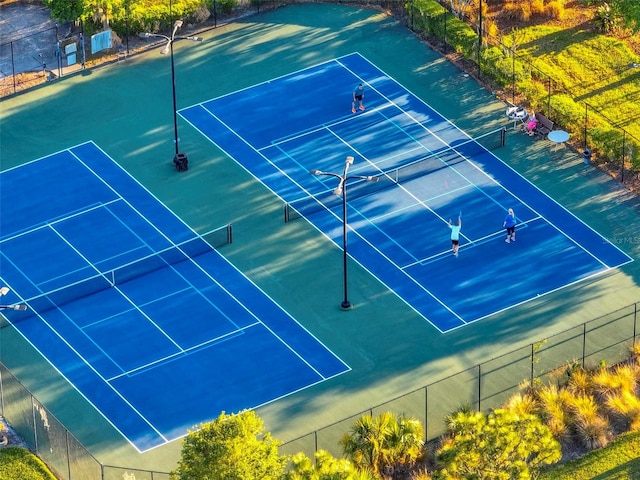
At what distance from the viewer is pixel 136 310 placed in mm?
82188

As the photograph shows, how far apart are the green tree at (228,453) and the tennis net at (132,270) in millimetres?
16852

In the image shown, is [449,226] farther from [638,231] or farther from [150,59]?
[150,59]

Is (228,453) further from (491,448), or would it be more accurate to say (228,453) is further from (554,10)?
(554,10)

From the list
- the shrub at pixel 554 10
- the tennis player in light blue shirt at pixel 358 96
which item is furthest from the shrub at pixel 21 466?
the shrub at pixel 554 10

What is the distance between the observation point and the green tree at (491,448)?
6794cm

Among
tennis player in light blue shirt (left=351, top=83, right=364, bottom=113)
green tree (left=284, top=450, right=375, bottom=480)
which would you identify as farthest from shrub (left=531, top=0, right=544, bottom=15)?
green tree (left=284, top=450, right=375, bottom=480)

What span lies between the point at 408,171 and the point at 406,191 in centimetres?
128

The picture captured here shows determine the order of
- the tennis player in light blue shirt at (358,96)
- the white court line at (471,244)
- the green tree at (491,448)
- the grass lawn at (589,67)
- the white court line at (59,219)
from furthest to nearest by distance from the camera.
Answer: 1. the grass lawn at (589,67)
2. the tennis player in light blue shirt at (358,96)
3. the white court line at (59,219)
4. the white court line at (471,244)
5. the green tree at (491,448)

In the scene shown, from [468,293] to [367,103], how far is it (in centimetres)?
1423

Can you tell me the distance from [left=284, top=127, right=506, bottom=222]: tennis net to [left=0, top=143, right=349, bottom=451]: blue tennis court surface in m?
4.72

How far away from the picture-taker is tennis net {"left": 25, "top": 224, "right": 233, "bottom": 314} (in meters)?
82.8

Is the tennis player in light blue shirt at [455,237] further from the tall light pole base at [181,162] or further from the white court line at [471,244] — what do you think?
the tall light pole base at [181,162]

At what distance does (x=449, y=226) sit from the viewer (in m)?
85.9

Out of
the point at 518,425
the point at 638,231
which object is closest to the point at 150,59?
the point at 638,231
